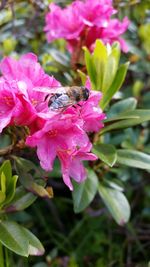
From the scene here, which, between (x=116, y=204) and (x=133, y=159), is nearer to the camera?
(x=133, y=159)

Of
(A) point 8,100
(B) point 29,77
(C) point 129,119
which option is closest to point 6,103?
(A) point 8,100

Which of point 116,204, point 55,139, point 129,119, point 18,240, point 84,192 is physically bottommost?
point 116,204

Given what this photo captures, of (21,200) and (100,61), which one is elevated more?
(100,61)

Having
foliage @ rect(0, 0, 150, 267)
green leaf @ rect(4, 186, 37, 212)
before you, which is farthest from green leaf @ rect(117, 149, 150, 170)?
green leaf @ rect(4, 186, 37, 212)

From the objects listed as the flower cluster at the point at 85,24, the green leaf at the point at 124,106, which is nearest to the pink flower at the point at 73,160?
the green leaf at the point at 124,106

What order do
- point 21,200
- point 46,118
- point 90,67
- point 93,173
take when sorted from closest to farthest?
1. point 46,118
2. point 21,200
3. point 90,67
4. point 93,173

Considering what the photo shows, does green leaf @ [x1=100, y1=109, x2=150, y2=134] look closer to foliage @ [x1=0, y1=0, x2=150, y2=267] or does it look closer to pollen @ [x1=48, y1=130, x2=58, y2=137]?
foliage @ [x1=0, y1=0, x2=150, y2=267]

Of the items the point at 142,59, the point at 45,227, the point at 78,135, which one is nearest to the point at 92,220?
the point at 45,227

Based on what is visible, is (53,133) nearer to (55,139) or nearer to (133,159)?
(55,139)

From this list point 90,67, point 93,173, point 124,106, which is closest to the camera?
point 90,67
